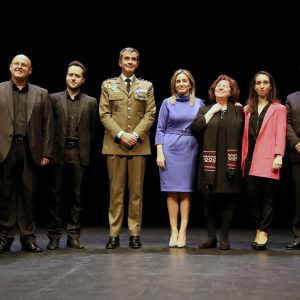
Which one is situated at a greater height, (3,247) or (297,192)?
(297,192)

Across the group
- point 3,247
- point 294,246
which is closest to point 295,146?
point 294,246

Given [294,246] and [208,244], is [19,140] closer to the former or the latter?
[208,244]

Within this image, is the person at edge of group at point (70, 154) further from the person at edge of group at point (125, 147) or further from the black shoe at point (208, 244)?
the black shoe at point (208, 244)

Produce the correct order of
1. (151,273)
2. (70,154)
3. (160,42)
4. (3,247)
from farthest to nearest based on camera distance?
(160,42)
(70,154)
(3,247)
(151,273)

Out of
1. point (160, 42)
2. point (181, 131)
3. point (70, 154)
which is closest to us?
point (70, 154)

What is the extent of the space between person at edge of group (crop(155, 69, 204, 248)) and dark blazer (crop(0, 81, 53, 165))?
2.66 feet

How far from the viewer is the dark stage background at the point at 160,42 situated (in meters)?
5.88

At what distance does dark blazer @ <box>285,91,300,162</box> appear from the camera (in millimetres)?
Result: 4238

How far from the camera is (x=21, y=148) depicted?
4.02m

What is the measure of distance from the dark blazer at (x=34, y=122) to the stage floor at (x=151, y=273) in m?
0.69

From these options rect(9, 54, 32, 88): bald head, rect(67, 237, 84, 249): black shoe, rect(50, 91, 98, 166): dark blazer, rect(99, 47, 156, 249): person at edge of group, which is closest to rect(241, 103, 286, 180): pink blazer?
rect(99, 47, 156, 249): person at edge of group

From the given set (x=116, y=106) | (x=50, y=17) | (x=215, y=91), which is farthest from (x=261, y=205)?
(x=50, y=17)

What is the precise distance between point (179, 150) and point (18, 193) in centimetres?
117

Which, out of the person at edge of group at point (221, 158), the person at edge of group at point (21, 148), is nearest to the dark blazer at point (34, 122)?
the person at edge of group at point (21, 148)
